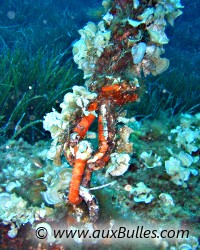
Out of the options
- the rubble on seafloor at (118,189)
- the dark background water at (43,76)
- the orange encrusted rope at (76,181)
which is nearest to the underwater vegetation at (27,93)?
the dark background water at (43,76)

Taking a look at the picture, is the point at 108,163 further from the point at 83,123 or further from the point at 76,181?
the point at 83,123

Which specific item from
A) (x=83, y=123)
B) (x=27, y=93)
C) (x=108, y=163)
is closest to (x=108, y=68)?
(x=83, y=123)

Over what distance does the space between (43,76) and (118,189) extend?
2517 millimetres

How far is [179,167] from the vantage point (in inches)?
116

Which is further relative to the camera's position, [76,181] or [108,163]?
[108,163]

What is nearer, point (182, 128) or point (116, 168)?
point (116, 168)

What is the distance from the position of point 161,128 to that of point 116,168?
1752mm

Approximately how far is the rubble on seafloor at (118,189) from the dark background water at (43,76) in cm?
71

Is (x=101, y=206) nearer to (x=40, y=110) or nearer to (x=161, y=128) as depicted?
(x=161, y=128)

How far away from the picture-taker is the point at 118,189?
2.81 metres

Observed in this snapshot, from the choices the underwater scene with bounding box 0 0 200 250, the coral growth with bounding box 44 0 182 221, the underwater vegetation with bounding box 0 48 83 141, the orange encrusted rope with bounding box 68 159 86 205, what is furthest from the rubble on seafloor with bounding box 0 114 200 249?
the underwater vegetation with bounding box 0 48 83 141

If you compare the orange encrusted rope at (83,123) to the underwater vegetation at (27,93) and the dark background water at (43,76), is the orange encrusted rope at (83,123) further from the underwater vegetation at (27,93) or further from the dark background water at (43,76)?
the underwater vegetation at (27,93)

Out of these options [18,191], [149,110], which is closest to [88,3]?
[149,110]

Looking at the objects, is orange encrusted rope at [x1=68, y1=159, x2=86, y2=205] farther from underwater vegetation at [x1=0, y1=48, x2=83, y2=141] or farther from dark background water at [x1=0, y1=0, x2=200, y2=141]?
underwater vegetation at [x1=0, y1=48, x2=83, y2=141]
